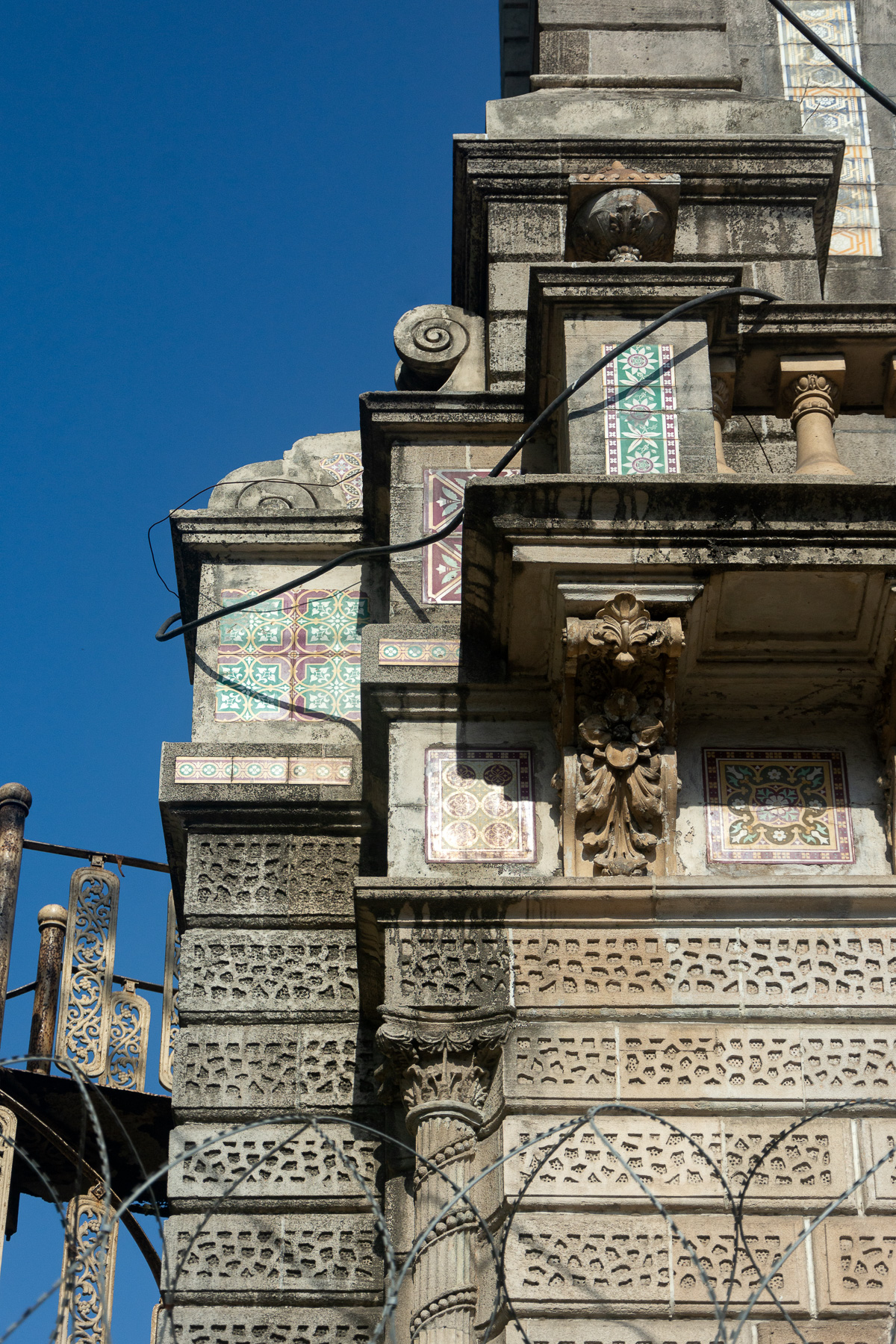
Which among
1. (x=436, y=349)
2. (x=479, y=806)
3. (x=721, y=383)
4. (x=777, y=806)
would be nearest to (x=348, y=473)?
(x=436, y=349)

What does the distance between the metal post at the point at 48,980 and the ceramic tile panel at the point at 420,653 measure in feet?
15.3

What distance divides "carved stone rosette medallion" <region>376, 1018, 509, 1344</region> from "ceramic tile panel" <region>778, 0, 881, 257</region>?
5.93 meters

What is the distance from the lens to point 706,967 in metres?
7.79

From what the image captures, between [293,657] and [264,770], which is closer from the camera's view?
[264,770]

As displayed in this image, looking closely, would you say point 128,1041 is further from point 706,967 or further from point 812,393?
point 812,393

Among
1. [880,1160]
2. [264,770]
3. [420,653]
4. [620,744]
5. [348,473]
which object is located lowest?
[880,1160]

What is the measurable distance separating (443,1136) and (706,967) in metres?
1.21

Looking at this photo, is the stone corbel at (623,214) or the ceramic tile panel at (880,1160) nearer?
the ceramic tile panel at (880,1160)

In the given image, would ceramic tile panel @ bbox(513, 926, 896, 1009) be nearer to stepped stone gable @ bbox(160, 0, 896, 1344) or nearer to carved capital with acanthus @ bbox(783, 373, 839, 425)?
stepped stone gable @ bbox(160, 0, 896, 1344)

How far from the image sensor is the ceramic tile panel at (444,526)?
363 inches

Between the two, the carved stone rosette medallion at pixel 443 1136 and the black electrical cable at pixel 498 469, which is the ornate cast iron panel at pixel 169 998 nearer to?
the black electrical cable at pixel 498 469

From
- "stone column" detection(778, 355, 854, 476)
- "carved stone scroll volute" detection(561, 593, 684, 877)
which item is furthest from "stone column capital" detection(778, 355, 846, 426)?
"carved stone scroll volute" detection(561, 593, 684, 877)

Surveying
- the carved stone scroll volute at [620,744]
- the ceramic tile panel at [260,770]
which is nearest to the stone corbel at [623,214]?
the carved stone scroll volute at [620,744]

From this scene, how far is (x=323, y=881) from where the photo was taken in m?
9.10
